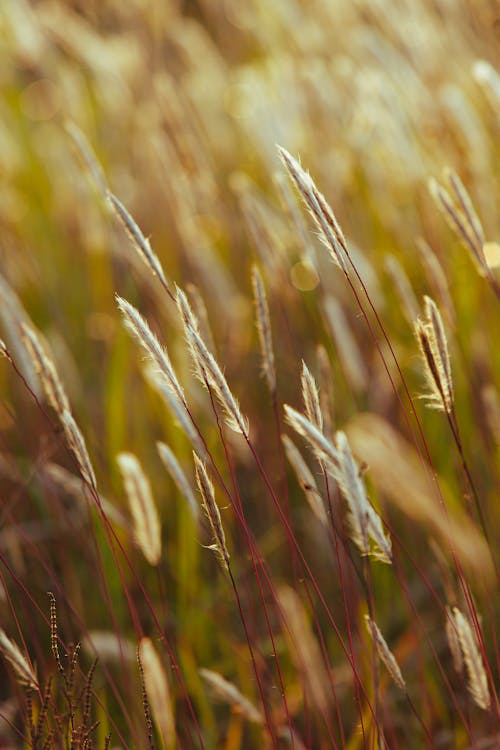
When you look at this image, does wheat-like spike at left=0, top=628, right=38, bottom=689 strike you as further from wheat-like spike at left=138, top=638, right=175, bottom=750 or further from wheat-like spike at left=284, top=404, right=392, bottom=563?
wheat-like spike at left=284, top=404, right=392, bottom=563

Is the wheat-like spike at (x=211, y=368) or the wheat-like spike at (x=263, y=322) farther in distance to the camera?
the wheat-like spike at (x=263, y=322)

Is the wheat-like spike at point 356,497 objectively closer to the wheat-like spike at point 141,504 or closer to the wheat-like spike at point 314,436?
the wheat-like spike at point 314,436

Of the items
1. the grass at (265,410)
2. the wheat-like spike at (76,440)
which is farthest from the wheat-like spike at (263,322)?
the wheat-like spike at (76,440)

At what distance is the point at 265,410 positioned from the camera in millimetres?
1728

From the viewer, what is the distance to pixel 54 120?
3398mm

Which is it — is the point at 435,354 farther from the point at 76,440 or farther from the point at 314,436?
the point at 76,440

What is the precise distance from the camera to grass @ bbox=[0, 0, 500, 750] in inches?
31.4

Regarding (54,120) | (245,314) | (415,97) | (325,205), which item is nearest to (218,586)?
(245,314)

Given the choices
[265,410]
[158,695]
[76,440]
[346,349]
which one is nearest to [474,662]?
[158,695]

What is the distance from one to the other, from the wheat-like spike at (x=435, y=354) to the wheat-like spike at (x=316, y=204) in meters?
0.09

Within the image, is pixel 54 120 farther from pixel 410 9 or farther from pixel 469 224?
pixel 469 224

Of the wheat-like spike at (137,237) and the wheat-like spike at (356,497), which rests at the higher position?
the wheat-like spike at (137,237)

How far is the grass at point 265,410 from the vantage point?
0.80 metres

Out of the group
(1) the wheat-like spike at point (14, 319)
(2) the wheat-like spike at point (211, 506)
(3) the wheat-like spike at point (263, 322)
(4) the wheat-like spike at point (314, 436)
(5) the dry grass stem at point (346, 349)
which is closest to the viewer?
(4) the wheat-like spike at point (314, 436)
